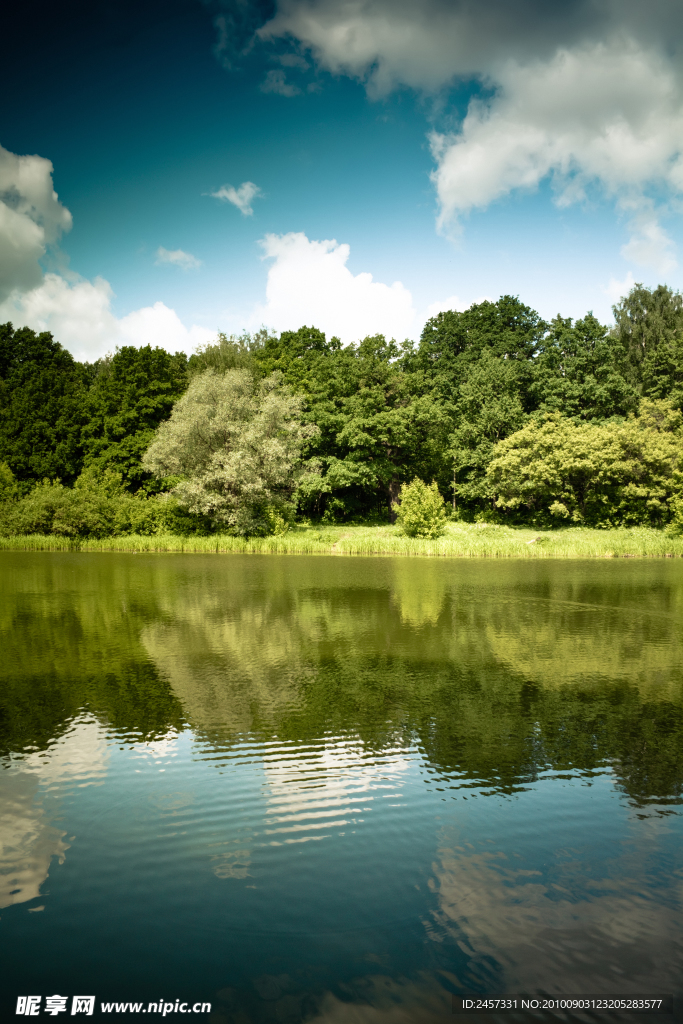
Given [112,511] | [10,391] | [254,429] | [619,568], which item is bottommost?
[619,568]

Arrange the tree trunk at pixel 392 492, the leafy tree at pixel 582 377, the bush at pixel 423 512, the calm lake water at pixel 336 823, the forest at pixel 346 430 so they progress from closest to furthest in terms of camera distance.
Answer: the calm lake water at pixel 336 823, the bush at pixel 423 512, the forest at pixel 346 430, the leafy tree at pixel 582 377, the tree trunk at pixel 392 492

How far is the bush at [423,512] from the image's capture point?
4069 cm

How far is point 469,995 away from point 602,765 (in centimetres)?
402

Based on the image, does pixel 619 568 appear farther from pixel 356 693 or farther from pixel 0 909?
pixel 0 909

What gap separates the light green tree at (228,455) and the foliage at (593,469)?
17.5 metres

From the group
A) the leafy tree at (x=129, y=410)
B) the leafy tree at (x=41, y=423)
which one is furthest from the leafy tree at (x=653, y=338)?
the leafy tree at (x=41, y=423)

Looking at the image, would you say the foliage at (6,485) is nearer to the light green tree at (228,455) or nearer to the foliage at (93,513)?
the foliage at (93,513)

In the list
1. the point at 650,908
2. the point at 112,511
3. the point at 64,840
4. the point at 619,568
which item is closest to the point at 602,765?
the point at 650,908

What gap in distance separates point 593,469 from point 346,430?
19.1m

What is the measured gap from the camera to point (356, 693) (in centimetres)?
947

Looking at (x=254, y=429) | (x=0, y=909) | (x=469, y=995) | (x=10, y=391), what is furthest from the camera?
(x=10, y=391)

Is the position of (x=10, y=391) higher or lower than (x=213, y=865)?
higher

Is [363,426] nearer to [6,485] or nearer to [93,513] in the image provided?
[93,513]

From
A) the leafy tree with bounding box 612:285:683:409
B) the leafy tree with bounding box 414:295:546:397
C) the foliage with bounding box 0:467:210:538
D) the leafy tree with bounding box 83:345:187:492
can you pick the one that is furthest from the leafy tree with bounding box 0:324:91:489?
the leafy tree with bounding box 612:285:683:409
